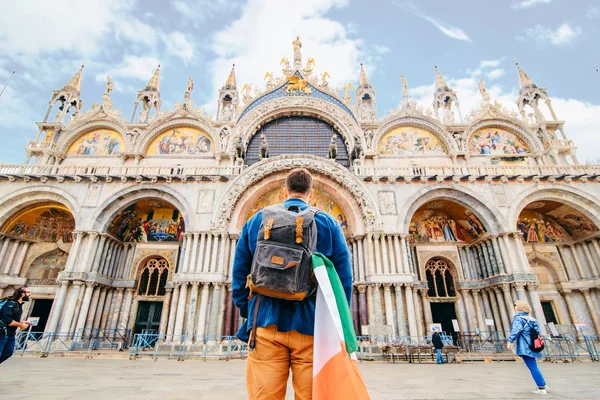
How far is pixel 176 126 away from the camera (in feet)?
66.5

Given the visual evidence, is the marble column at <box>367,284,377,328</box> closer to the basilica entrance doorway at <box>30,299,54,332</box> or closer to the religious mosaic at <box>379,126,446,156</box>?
the religious mosaic at <box>379,126,446,156</box>

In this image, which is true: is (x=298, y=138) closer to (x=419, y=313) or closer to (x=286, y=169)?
(x=286, y=169)

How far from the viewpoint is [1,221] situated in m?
15.4

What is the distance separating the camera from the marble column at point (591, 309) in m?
15.0

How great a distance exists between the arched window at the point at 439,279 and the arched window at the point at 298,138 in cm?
790

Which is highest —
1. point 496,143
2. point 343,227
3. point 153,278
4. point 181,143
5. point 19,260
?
point 181,143

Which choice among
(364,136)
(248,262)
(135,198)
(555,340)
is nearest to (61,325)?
(135,198)

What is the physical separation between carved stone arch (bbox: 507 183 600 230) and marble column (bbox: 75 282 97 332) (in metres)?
20.6

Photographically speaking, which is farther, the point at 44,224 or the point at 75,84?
the point at 75,84

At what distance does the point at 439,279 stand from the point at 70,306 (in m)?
18.2

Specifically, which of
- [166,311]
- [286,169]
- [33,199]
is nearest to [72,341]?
[166,311]

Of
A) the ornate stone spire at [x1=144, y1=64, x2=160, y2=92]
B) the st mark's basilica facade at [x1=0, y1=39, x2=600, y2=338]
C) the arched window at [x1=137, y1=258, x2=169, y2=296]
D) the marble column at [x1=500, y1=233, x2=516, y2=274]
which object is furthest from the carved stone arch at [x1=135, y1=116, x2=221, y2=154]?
the marble column at [x1=500, y1=233, x2=516, y2=274]

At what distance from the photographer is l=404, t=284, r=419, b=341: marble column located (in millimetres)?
13016

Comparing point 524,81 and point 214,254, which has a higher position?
point 524,81
